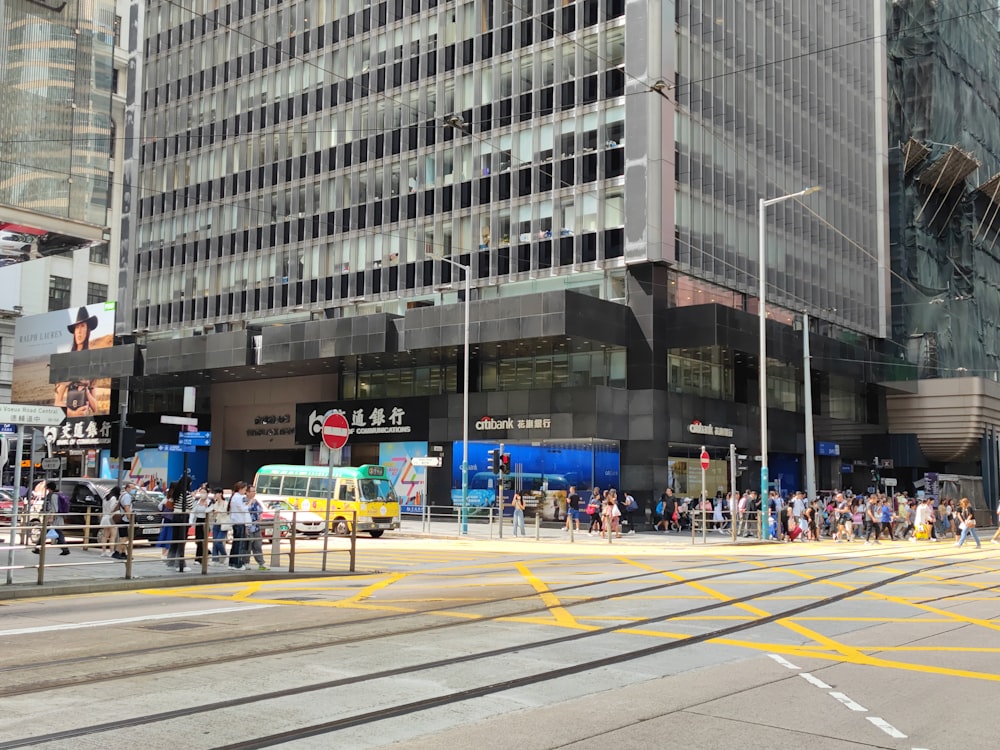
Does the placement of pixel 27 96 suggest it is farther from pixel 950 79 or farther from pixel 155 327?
pixel 950 79

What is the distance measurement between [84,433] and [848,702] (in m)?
62.9

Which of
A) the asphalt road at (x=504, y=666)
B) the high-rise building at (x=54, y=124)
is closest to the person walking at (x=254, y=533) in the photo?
the asphalt road at (x=504, y=666)

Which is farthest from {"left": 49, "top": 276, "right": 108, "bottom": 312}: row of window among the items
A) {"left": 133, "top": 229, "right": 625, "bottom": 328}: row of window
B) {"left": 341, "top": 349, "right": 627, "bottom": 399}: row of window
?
{"left": 341, "top": 349, "right": 627, "bottom": 399}: row of window

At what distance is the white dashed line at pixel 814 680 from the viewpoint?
821cm

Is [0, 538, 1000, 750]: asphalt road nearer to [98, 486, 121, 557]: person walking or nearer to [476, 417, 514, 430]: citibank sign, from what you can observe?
[98, 486, 121, 557]: person walking

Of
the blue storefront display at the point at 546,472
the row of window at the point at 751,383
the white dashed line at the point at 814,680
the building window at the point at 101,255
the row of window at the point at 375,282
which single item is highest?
the building window at the point at 101,255

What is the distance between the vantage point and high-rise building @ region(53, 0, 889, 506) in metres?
42.6

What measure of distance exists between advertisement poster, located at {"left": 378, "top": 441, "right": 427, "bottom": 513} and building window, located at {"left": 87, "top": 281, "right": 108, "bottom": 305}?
121 feet

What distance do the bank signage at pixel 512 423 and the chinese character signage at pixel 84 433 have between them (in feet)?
94.2

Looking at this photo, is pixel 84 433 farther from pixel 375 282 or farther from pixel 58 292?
pixel 375 282

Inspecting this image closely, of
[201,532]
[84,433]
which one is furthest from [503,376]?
[84,433]

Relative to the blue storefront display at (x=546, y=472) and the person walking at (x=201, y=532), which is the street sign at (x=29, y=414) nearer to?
the person walking at (x=201, y=532)

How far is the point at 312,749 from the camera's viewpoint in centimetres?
620

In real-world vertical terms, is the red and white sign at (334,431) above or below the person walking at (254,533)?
above
